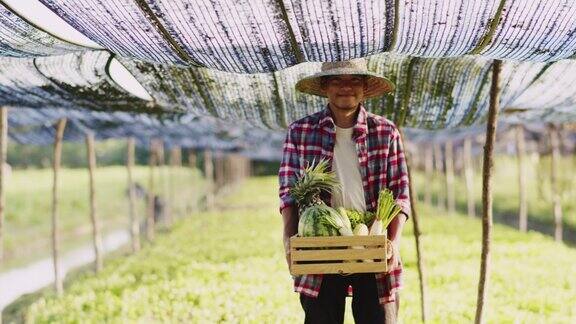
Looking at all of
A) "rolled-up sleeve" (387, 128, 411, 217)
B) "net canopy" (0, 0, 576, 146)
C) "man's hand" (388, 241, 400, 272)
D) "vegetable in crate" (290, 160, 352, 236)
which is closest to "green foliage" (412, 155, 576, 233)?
"net canopy" (0, 0, 576, 146)

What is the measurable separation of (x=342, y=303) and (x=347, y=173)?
2.09 ft

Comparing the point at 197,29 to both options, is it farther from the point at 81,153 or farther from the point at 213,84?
the point at 81,153

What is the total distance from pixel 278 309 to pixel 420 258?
1.37 metres

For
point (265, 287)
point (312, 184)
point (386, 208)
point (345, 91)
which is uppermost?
point (345, 91)

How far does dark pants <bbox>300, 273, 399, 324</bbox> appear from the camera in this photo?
3.38 m

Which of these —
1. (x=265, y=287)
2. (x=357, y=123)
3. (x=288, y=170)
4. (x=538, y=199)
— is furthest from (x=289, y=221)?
(x=538, y=199)

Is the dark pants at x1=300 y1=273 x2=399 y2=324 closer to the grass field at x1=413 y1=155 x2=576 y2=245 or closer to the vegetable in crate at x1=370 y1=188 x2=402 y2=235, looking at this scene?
the vegetable in crate at x1=370 y1=188 x2=402 y2=235

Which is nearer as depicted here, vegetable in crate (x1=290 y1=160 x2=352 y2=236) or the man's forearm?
vegetable in crate (x1=290 y1=160 x2=352 y2=236)

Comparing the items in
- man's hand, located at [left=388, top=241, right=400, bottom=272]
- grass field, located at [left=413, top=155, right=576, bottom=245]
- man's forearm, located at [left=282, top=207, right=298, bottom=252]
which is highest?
man's forearm, located at [left=282, top=207, right=298, bottom=252]

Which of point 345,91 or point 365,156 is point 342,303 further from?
point 345,91

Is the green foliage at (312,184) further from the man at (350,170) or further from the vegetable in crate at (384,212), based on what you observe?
the vegetable in crate at (384,212)

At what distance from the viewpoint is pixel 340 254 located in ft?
10.2

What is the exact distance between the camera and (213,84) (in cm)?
484

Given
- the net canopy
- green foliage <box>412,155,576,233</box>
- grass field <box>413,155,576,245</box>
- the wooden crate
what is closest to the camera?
the net canopy
